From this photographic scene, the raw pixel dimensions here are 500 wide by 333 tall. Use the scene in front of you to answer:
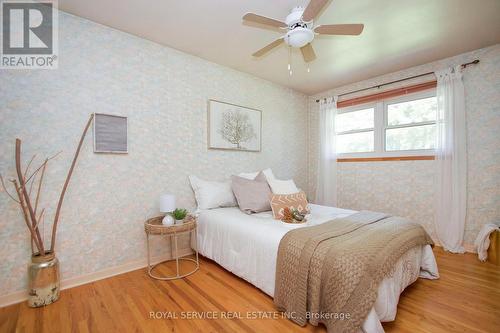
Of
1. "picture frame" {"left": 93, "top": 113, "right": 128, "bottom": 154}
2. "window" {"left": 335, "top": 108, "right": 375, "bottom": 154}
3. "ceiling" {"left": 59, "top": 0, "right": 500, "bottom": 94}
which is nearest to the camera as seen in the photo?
"ceiling" {"left": 59, "top": 0, "right": 500, "bottom": 94}

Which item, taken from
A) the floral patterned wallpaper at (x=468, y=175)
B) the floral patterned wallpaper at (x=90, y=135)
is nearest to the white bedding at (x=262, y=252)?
the floral patterned wallpaper at (x=90, y=135)

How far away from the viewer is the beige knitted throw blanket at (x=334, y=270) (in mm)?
1254

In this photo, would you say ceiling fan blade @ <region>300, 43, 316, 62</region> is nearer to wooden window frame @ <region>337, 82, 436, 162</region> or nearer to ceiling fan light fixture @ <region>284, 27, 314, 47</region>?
ceiling fan light fixture @ <region>284, 27, 314, 47</region>

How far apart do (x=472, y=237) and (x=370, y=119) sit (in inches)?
79.4

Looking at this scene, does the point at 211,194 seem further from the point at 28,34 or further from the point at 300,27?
the point at 28,34

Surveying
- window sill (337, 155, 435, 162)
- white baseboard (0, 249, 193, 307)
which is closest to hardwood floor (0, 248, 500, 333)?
white baseboard (0, 249, 193, 307)

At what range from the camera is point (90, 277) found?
6.62ft

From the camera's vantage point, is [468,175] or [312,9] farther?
[468,175]

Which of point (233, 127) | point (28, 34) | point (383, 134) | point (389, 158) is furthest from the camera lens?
point (383, 134)

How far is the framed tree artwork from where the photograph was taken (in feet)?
9.39

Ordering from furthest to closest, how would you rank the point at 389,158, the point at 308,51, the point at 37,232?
the point at 389,158
the point at 308,51
the point at 37,232

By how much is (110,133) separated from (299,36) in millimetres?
1929

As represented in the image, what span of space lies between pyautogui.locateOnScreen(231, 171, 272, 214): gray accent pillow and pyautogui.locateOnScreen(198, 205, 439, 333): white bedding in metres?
0.09

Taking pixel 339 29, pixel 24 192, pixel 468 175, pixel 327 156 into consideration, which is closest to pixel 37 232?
pixel 24 192
